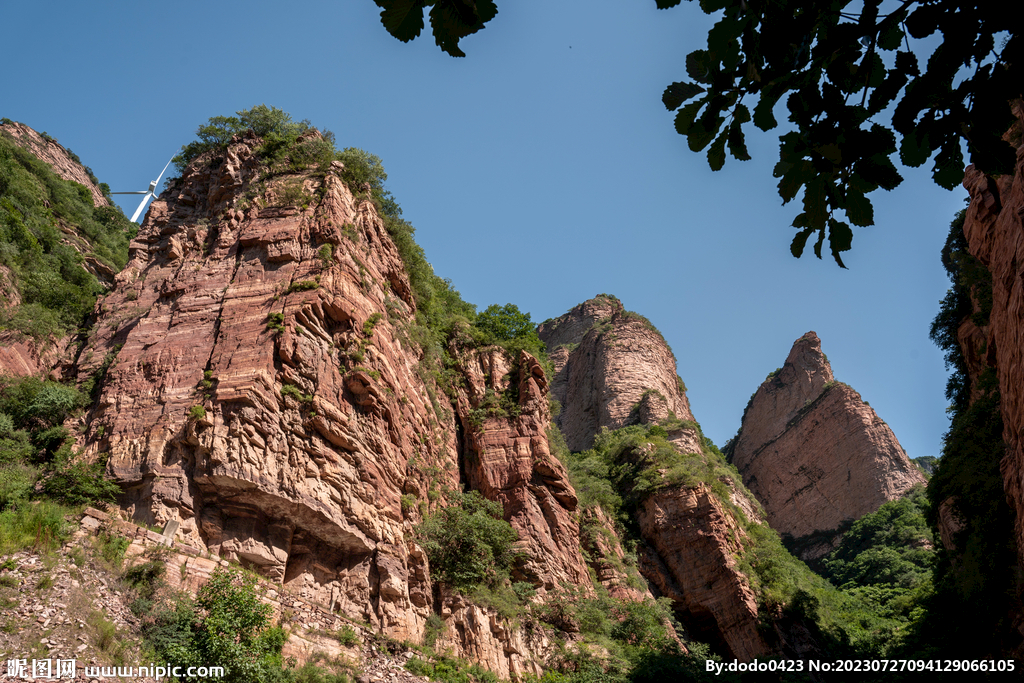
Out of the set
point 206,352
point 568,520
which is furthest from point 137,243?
point 568,520

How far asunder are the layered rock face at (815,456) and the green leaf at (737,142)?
173ft

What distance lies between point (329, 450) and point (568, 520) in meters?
10.7

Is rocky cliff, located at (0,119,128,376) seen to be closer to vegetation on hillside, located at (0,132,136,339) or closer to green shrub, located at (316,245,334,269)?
vegetation on hillside, located at (0,132,136,339)

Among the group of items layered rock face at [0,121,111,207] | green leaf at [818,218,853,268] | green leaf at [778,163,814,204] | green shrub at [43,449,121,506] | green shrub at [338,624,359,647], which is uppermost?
layered rock face at [0,121,111,207]

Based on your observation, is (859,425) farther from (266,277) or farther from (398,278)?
(266,277)

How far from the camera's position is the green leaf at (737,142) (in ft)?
11.6

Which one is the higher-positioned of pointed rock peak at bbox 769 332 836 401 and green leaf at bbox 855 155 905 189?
pointed rock peak at bbox 769 332 836 401

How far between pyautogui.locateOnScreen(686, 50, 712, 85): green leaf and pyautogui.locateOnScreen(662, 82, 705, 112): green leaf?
66 mm

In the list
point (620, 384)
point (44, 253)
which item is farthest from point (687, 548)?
point (44, 253)

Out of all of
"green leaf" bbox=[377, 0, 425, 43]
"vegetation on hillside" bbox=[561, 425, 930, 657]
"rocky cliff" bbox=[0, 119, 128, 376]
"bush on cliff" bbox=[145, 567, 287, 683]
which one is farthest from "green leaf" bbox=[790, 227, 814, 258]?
"vegetation on hillside" bbox=[561, 425, 930, 657]

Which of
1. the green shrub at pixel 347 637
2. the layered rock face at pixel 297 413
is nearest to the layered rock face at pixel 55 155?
the layered rock face at pixel 297 413

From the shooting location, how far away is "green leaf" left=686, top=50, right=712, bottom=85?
3453 mm

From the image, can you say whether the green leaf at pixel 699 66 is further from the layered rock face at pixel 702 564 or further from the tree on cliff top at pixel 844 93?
the layered rock face at pixel 702 564

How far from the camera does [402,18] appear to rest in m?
3.05
